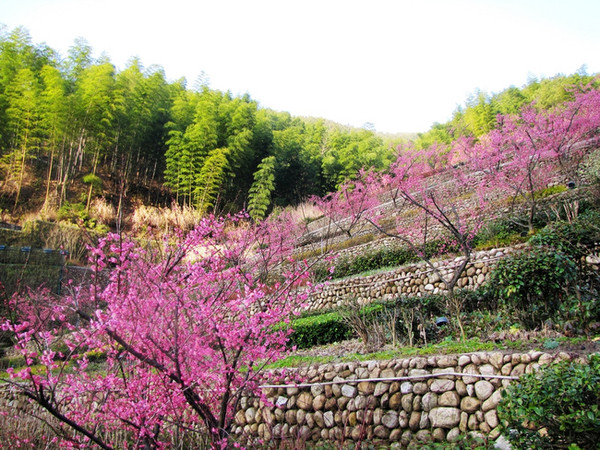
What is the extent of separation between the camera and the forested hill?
1625cm

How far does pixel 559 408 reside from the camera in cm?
219

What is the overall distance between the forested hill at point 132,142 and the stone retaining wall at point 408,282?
637 centimetres

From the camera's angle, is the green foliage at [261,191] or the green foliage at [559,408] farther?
the green foliage at [261,191]

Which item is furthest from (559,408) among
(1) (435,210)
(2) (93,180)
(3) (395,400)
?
→ (2) (93,180)

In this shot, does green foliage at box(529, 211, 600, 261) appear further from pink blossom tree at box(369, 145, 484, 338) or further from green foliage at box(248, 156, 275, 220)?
green foliage at box(248, 156, 275, 220)

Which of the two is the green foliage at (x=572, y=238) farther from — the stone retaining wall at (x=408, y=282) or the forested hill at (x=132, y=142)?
the forested hill at (x=132, y=142)

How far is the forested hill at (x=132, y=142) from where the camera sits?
16250 mm

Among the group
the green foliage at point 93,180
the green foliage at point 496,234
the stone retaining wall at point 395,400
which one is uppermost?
the green foliage at point 496,234

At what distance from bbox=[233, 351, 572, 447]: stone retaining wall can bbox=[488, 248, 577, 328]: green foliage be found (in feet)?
5.94

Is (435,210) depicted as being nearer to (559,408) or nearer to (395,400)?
(395,400)

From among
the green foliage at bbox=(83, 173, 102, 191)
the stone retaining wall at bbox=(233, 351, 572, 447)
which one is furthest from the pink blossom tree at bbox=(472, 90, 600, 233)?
the green foliage at bbox=(83, 173, 102, 191)

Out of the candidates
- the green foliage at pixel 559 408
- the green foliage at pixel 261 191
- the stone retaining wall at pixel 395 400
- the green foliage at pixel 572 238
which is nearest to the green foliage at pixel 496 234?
the green foliage at pixel 572 238

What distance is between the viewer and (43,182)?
18531 mm

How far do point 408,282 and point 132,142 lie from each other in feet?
57.4
